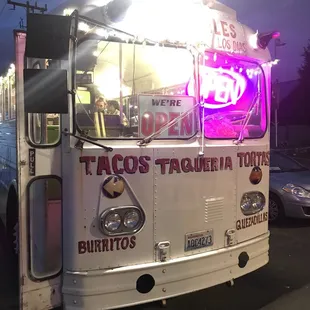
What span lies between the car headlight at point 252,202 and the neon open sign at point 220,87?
969 mm

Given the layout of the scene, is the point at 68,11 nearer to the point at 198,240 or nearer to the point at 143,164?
the point at 143,164

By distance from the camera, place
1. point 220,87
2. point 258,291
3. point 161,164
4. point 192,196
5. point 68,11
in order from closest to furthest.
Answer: point 68,11
point 161,164
point 192,196
point 220,87
point 258,291

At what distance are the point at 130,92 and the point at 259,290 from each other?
108 inches

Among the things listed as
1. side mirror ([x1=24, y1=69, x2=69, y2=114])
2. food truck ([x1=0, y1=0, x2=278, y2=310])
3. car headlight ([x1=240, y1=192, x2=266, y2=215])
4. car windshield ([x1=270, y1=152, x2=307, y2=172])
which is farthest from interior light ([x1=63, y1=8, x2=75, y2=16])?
car windshield ([x1=270, y1=152, x2=307, y2=172])

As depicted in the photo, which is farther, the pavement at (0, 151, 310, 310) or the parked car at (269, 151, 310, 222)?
the parked car at (269, 151, 310, 222)

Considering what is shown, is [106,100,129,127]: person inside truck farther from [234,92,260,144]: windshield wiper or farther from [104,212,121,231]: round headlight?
[234,92,260,144]: windshield wiper

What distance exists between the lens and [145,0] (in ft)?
11.8

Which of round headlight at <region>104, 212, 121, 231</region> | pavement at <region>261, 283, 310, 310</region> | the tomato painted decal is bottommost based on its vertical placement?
pavement at <region>261, 283, 310, 310</region>

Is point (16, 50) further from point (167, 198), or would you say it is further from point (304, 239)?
point (304, 239)

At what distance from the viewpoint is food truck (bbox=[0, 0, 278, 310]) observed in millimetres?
3318

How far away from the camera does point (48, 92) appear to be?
312 centimetres

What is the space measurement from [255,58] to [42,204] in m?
2.62

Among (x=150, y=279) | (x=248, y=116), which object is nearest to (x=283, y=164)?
(x=248, y=116)

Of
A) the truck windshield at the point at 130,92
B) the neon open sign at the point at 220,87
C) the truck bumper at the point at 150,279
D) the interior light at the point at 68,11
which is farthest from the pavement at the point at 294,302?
the interior light at the point at 68,11
